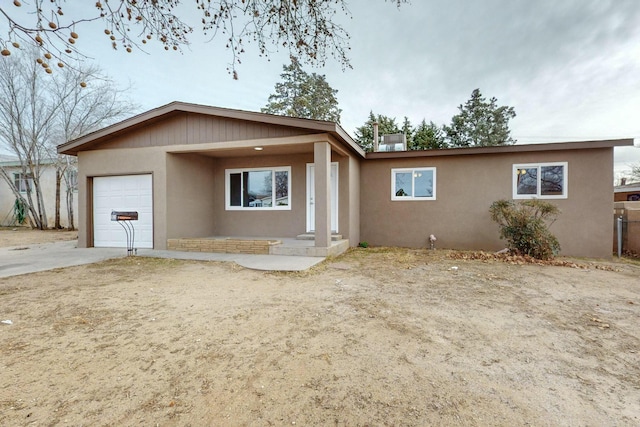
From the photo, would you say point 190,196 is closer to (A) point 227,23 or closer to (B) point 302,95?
(A) point 227,23

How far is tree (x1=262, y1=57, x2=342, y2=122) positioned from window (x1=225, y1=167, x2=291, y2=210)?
1625 cm

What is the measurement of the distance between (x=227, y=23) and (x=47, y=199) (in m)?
18.1

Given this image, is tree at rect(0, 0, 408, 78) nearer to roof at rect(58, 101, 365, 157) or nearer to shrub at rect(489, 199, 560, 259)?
roof at rect(58, 101, 365, 157)

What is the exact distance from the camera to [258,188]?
9.26 metres

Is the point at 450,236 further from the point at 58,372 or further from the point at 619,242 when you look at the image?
the point at 58,372

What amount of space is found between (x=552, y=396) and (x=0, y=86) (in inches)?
780

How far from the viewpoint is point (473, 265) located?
19.9 ft

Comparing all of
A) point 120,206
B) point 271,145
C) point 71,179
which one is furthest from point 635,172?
point 71,179

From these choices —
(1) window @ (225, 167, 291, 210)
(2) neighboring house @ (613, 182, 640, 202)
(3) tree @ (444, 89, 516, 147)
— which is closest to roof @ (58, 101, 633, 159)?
(1) window @ (225, 167, 291, 210)

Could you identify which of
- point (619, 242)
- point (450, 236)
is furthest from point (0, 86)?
point (619, 242)

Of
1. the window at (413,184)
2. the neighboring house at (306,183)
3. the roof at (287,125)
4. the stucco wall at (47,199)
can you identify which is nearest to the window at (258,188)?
the neighboring house at (306,183)

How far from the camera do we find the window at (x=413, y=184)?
8633mm

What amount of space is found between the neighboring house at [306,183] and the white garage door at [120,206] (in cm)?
3

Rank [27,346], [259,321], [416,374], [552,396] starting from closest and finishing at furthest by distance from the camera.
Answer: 1. [552,396]
2. [416,374]
3. [27,346]
4. [259,321]
